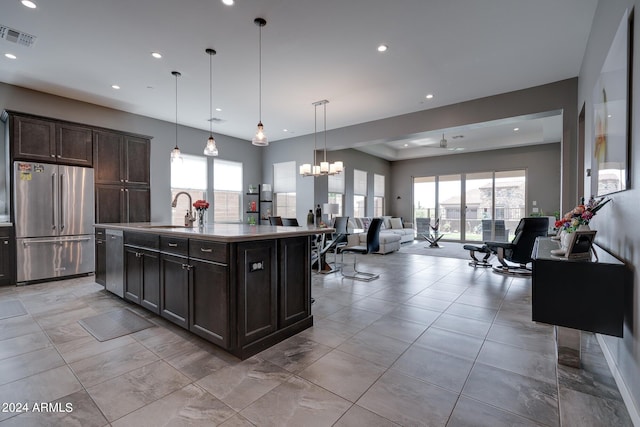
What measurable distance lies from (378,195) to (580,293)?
9.41 metres

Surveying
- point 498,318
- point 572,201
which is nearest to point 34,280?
point 498,318

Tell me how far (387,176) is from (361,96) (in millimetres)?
6861

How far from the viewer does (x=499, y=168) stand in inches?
382

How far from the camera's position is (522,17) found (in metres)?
3.08

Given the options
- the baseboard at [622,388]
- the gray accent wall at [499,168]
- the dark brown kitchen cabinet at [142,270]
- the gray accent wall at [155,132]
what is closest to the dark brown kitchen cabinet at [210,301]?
the dark brown kitchen cabinet at [142,270]

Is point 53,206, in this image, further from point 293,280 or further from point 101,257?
point 293,280

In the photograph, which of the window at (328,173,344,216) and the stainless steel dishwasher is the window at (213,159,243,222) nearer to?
the window at (328,173,344,216)

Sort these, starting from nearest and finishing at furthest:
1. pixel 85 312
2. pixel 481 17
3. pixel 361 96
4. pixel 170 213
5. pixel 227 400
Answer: pixel 227 400
pixel 481 17
pixel 85 312
pixel 361 96
pixel 170 213

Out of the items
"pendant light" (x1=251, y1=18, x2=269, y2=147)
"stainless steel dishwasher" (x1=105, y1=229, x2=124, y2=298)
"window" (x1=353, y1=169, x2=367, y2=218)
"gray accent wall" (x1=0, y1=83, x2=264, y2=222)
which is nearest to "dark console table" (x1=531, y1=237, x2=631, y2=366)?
"pendant light" (x1=251, y1=18, x2=269, y2=147)

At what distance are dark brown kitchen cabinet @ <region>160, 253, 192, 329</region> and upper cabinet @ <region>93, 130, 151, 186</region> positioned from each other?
3519 millimetres

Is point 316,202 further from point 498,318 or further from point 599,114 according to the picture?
point 599,114

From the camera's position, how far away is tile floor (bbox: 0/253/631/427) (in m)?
1.64

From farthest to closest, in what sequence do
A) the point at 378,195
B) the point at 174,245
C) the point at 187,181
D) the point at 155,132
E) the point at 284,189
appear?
the point at 378,195, the point at 284,189, the point at 187,181, the point at 155,132, the point at 174,245

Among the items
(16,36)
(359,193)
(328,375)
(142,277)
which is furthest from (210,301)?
(359,193)
